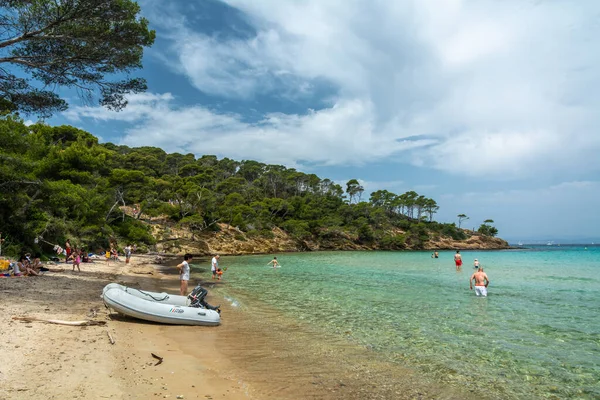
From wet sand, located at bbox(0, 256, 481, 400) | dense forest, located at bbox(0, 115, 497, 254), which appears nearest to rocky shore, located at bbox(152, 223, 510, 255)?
dense forest, located at bbox(0, 115, 497, 254)

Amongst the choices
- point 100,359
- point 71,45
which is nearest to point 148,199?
point 71,45

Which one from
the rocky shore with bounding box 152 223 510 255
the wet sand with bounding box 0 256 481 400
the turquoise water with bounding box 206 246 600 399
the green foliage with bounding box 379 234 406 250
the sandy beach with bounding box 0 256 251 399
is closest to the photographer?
the sandy beach with bounding box 0 256 251 399

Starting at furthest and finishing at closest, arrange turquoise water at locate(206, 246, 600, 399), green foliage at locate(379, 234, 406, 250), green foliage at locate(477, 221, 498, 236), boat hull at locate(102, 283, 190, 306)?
green foliage at locate(477, 221, 498, 236), green foliage at locate(379, 234, 406, 250), boat hull at locate(102, 283, 190, 306), turquoise water at locate(206, 246, 600, 399)

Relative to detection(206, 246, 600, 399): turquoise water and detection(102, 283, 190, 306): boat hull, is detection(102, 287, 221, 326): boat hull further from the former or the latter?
detection(206, 246, 600, 399): turquoise water

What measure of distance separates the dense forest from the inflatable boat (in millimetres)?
11198

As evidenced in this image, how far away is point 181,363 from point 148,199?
42483 mm

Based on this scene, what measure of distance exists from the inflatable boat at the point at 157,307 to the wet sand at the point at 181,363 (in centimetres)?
22

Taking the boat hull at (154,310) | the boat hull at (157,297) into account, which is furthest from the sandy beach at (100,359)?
the boat hull at (157,297)

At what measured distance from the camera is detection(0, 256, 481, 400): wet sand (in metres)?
4.35

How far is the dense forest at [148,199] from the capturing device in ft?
60.3

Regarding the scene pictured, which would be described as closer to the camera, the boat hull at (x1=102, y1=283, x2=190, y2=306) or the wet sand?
the wet sand

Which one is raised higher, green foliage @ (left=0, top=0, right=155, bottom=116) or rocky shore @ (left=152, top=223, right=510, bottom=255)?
green foliage @ (left=0, top=0, right=155, bottom=116)

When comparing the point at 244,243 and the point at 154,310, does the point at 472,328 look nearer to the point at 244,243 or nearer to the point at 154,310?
the point at 154,310

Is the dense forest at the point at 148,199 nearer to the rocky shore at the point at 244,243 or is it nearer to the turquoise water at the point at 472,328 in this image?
the rocky shore at the point at 244,243
